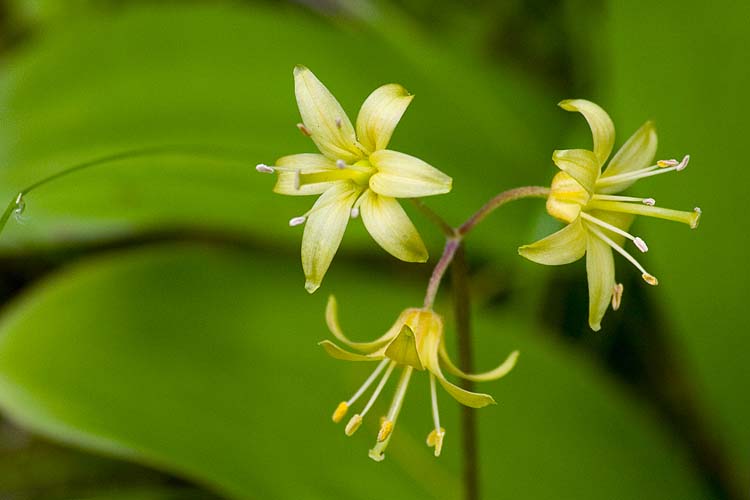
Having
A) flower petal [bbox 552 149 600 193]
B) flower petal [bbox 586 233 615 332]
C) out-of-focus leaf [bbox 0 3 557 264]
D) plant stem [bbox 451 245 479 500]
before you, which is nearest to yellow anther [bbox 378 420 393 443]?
plant stem [bbox 451 245 479 500]

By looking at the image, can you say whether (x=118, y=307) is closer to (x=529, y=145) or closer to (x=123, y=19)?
(x=123, y=19)

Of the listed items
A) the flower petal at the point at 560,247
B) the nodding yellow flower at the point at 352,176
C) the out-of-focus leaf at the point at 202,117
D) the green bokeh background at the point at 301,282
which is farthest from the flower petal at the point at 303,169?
the out-of-focus leaf at the point at 202,117

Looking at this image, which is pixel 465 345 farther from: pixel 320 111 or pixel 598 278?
pixel 320 111

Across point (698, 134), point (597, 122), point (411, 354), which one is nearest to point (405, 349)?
point (411, 354)

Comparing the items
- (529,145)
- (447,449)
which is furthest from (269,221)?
(529,145)

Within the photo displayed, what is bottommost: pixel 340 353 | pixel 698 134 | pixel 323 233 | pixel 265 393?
pixel 265 393

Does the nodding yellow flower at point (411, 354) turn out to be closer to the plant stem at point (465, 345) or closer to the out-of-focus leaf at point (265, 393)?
the plant stem at point (465, 345)
